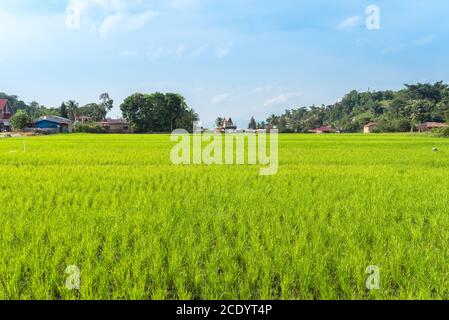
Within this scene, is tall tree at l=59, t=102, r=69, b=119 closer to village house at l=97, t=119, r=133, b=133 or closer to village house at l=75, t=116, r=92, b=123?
village house at l=75, t=116, r=92, b=123

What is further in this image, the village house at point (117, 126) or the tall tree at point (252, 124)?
the tall tree at point (252, 124)

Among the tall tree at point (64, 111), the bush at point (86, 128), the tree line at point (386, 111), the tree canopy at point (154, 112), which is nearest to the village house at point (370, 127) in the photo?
the tree line at point (386, 111)

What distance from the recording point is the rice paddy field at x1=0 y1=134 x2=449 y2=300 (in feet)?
7.07

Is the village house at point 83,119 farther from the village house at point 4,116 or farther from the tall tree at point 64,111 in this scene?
the village house at point 4,116

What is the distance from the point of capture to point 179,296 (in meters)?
2.04

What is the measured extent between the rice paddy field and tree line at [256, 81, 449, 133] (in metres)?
33.3

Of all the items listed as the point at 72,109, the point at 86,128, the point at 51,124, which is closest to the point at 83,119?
the point at 72,109

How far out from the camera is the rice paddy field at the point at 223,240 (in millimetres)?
2154

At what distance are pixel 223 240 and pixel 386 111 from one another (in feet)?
215

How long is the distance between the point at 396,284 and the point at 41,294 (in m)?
2.36

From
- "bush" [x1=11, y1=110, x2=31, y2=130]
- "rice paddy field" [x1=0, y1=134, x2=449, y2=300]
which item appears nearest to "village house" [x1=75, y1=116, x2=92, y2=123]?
"bush" [x1=11, y1=110, x2=31, y2=130]

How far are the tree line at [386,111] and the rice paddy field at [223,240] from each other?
109 ft
